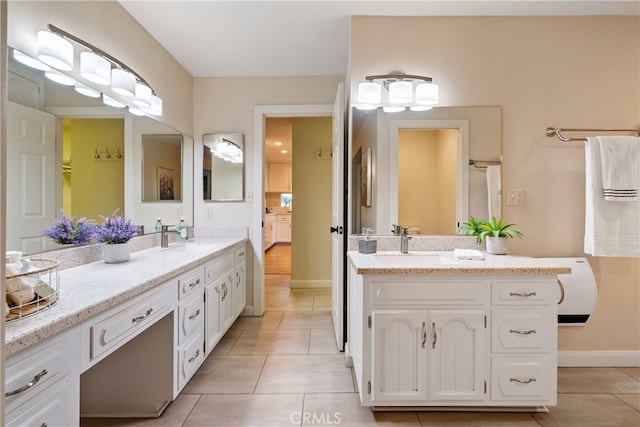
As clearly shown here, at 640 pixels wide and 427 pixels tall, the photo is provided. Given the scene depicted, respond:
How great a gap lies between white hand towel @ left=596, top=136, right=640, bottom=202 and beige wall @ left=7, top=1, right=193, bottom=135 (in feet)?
10.2

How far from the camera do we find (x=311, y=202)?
445cm

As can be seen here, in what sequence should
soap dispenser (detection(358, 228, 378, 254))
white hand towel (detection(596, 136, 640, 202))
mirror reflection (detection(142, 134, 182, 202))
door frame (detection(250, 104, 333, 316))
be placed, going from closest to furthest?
white hand towel (detection(596, 136, 640, 202)), soap dispenser (detection(358, 228, 378, 254)), mirror reflection (detection(142, 134, 182, 202)), door frame (detection(250, 104, 333, 316))

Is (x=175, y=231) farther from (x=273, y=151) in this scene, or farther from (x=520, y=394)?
(x=273, y=151)

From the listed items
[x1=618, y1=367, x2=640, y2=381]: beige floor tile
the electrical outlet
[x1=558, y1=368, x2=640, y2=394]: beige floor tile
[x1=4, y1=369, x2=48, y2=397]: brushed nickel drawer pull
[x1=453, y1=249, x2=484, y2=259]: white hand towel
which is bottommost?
[x1=558, y1=368, x2=640, y2=394]: beige floor tile

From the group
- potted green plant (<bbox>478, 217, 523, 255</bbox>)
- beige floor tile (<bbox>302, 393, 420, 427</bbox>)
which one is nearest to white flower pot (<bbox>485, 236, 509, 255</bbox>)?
potted green plant (<bbox>478, 217, 523, 255</bbox>)

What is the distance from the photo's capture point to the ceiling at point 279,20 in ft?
6.94

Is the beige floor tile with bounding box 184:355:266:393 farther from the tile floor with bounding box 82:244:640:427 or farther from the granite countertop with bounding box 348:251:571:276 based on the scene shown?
the granite countertop with bounding box 348:251:571:276

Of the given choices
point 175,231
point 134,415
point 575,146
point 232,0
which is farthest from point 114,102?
point 575,146

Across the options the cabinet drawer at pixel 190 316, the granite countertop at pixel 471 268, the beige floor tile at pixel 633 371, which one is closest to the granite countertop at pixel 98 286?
the cabinet drawer at pixel 190 316

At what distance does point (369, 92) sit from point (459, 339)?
5.23 feet

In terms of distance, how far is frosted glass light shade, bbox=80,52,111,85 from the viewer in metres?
1.79

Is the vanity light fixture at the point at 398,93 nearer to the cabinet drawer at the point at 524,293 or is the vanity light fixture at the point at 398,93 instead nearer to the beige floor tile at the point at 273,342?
the cabinet drawer at the point at 524,293

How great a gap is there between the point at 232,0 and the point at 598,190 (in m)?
2.59

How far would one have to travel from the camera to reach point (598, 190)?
6.77 feet
